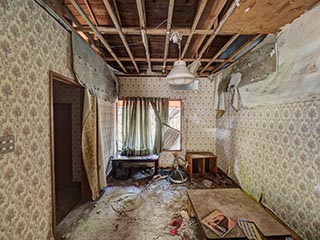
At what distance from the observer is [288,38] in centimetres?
236

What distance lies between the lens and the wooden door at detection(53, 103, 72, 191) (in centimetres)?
396

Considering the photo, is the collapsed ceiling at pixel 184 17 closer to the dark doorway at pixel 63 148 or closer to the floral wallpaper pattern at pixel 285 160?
the floral wallpaper pattern at pixel 285 160

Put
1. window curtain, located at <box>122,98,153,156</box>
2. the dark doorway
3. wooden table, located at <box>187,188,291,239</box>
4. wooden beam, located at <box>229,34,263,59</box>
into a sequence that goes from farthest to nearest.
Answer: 1. window curtain, located at <box>122,98,153,156</box>
2. the dark doorway
3. wooden beam, located at <box>229,34,263,59</box>
4. wooden table, located at <box>187,188,291,239</box>

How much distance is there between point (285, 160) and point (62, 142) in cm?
395

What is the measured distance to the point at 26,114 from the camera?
1.65 m

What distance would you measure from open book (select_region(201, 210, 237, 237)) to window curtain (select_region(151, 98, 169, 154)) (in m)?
3.04

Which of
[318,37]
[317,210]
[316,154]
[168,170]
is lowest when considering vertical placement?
[168,170]

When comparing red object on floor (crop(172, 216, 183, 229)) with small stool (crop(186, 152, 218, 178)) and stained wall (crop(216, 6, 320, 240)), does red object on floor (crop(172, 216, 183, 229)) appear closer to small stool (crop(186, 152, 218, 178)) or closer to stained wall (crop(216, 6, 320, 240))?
stained wall (crop(216, 6, 320, 240))

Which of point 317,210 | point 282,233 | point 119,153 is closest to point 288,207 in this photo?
point 317,210

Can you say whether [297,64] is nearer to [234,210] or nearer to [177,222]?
[234,210]

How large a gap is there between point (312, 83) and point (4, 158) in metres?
2.85

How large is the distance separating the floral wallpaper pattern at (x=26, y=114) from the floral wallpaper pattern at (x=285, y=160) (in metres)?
2.80

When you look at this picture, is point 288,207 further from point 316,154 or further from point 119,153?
point 119,153

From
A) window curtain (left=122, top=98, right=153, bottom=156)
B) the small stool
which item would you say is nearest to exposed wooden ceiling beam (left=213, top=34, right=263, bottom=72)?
window curtain (left=122, top=98, right=153, bottom=156)
